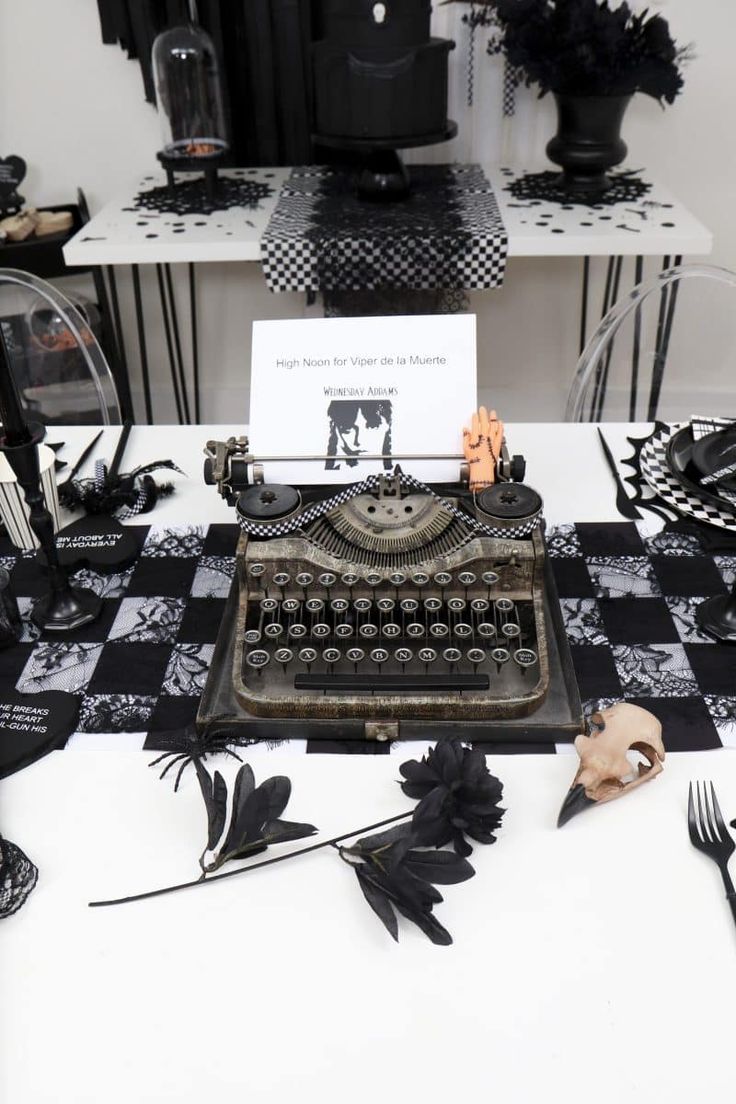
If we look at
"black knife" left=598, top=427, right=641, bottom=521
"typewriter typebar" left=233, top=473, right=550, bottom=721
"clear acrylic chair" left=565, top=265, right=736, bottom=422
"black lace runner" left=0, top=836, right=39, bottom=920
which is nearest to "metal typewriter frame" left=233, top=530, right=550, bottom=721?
"typewriter typebar" left=233, top=473, right=550, bottom=721

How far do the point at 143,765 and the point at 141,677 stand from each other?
176mm

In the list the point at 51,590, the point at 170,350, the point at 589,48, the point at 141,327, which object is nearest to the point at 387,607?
the point at 51,590

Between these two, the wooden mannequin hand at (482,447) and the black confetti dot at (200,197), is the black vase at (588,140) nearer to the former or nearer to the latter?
the black confetti dot at (200,197)

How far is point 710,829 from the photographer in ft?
3.54

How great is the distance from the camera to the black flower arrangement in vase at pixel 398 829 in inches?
38.9

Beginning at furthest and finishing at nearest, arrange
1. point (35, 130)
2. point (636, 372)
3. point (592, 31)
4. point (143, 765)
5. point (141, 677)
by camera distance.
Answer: point (35, 130)
point (592, 31)
point (636, 372)
point (141, 677)
point (143, 765)

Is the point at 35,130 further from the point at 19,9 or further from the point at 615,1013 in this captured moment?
the point at 615,1013

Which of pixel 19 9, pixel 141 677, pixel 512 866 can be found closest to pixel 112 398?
pixel 141 677

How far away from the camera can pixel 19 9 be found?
325 cm

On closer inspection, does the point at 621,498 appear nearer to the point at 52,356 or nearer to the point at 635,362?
the point at 635,362

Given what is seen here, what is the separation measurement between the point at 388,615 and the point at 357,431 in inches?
12.5

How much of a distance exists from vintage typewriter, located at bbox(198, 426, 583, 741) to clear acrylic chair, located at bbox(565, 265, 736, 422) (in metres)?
0.83

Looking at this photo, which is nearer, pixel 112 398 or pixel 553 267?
pixel 112 398

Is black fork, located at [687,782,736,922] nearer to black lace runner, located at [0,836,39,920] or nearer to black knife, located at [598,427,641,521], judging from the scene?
black knife, located at [598,427,641,521]
